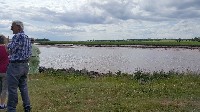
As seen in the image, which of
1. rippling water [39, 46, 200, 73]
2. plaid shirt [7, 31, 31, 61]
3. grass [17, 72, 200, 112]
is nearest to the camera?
plaid shirt [7, 31, 31, 61]

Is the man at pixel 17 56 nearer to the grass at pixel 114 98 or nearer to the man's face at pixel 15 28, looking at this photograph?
the man's face at pixel 15 28

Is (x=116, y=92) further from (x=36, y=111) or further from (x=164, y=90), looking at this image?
(x=36, y=111)

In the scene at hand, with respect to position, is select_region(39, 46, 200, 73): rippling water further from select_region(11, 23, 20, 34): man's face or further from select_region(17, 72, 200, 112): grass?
select_region(11, 23, 20, 34): man's face

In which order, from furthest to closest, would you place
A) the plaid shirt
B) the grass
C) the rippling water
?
the rippling water, the grass, the plaid shirt

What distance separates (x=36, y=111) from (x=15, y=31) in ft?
8.81

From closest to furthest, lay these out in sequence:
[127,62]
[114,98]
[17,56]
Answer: [17,56]
[114,98]
[127,62]

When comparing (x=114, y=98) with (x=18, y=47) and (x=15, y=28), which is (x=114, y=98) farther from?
(x=15, y=28)

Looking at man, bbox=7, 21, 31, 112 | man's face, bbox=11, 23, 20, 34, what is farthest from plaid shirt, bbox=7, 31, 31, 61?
man's face, bbox=11, 23, 20, 34

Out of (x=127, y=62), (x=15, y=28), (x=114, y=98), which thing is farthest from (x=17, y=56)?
(x=127, y=62)

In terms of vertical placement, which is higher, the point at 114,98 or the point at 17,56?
the point at 17,56

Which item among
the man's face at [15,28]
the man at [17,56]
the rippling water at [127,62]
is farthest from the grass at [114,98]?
the rippling water at [127,62]

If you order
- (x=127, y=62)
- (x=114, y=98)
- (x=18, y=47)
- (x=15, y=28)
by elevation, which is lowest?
(x=127, y=62)

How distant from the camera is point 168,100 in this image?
12.9 metres

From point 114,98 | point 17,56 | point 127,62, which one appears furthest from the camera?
point 127,62
